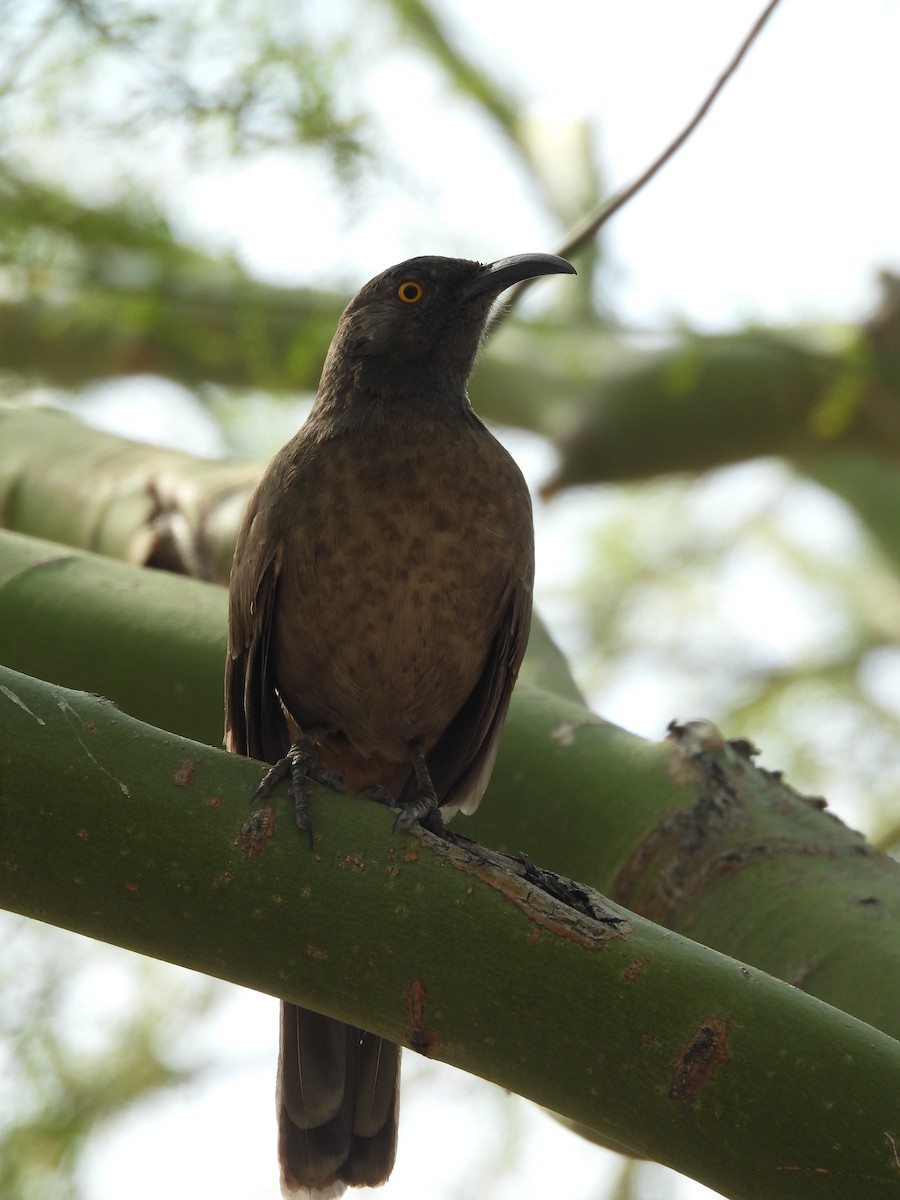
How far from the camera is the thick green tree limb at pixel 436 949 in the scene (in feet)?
5.96

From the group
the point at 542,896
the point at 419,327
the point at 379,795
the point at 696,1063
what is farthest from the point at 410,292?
the point at 696,1063

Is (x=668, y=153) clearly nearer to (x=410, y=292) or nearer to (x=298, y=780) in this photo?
(x=410, y=292)

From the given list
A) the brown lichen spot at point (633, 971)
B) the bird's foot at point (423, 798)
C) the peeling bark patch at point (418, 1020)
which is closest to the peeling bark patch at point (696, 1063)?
the brown lichen spot at point (633, 971)

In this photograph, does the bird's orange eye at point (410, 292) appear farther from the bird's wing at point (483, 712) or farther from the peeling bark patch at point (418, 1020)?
the peeling bark patch at point (418, 1020)

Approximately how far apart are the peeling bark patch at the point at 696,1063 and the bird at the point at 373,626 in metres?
1.44

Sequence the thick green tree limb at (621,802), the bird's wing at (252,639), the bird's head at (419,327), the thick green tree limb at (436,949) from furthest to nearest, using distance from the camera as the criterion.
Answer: the bird's head at (419,327) → the bird's wing at (252,639) → the thick green tree limb at (621,802) → the thick green tree limb at (436,949)

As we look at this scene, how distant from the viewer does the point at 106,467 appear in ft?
14.4

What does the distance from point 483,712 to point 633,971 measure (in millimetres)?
1823

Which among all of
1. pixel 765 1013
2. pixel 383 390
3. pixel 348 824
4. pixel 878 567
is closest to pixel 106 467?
pixel 383 390

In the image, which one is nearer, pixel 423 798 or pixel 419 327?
pixel 423 798

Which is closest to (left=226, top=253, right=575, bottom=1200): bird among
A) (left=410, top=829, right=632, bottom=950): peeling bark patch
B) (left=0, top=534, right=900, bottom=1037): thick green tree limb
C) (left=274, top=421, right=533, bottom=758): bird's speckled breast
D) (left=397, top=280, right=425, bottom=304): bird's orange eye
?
(left=274, top=421, right=533, bottom=758): bird's speckled breast

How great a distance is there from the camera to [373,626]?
359 cm

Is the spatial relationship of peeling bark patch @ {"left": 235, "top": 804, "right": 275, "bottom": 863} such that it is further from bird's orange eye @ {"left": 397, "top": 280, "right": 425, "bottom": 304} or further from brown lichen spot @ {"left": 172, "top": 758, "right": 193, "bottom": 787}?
bird's orange eye @ {"left": 397, "top": 280, "right": 425, "bottom": 304}

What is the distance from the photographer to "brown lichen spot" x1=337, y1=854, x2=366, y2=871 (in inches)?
81.9
